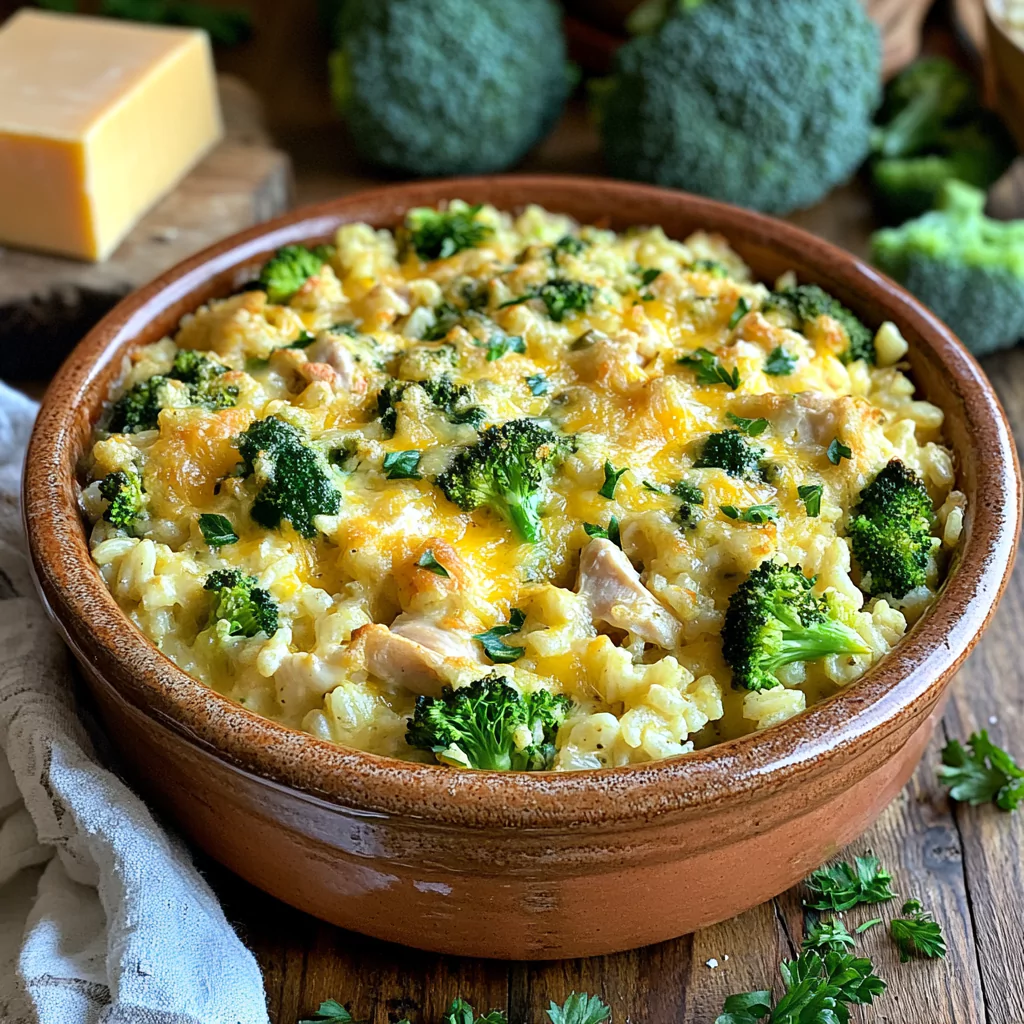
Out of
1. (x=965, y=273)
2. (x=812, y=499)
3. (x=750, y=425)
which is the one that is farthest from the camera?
(x=965, y=273)

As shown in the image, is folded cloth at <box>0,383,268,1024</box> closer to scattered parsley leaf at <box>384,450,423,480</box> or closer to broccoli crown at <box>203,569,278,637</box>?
broccoli crown at <box>203,569,278,637</box>

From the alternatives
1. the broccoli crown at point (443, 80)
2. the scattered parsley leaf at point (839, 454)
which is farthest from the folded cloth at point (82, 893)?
the broccoli crown at point (443, 80)

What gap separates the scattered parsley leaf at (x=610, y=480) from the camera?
3.11 meters

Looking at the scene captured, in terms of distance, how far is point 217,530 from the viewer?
3.10 m

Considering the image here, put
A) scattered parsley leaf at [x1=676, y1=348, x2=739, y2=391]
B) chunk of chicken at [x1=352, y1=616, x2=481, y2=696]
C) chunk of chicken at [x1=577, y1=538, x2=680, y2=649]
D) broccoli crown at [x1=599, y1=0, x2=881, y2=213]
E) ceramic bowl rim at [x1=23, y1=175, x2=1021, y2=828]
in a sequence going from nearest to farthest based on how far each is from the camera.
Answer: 1. ceramic bowl rim at [x1=23, y1=175, x2=1021, y2=828]
2. chunk of chicken at [x1=352, y1=616, x2=481, y2=696]
3. chunk of chicken at [x1=577, y1=538, x2=680, y2=649]
4. scattered parsley leaf at [x1=676, y1=348, x2=739, y2=391]
5. broccoli crown at [x1=599, y1=0, x2=881, y2=213]

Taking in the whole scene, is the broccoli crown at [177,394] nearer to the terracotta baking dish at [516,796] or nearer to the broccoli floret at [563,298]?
the terracotta baking dish at [516,796]

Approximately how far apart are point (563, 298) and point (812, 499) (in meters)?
0.97

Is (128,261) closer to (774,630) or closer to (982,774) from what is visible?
(774,630)

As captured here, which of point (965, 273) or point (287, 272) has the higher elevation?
point (287, 272)

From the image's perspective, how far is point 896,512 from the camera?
10.2 feet

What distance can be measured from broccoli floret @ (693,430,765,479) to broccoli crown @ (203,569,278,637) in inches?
44.1

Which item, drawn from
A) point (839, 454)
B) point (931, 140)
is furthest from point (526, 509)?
point (931, 140)

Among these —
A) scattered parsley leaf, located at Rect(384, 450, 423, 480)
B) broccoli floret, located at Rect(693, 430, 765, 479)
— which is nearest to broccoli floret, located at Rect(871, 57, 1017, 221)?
broccoli floret, located at Rect(693, 430, 765, 479)

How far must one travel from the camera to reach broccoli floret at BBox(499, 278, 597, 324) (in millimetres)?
3635
